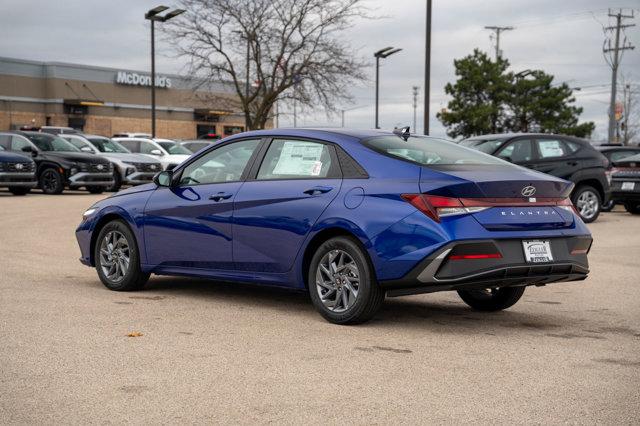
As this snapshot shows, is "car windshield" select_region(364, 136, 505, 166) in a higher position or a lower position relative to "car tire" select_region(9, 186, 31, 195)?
higher

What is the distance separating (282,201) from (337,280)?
852 millimetres

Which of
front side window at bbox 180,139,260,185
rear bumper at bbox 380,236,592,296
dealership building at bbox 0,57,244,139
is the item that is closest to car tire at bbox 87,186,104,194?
front side window at bbox 180,139,260,185

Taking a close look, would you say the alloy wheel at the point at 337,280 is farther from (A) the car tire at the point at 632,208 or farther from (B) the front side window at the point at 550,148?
(A) the car tire at the point at 632,208

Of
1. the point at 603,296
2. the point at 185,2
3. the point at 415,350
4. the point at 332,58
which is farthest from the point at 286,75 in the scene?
the point at 415,350

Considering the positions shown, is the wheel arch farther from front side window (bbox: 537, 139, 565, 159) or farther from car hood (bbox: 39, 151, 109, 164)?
car hood (bbox: 39, 151, 109, 164)

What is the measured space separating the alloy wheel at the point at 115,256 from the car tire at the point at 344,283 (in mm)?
2434

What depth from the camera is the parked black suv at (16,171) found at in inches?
985

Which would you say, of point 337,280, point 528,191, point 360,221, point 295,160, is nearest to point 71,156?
point 295,160

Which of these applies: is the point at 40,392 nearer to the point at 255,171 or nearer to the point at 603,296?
the point at 255,171

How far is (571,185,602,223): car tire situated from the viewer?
19094 millimetres

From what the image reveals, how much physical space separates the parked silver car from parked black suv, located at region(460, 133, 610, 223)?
42.6 ft

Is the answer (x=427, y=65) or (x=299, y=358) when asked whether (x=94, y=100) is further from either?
(x=299, y=358)

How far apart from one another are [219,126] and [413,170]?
73071mm

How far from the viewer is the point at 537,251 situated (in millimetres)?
6949
